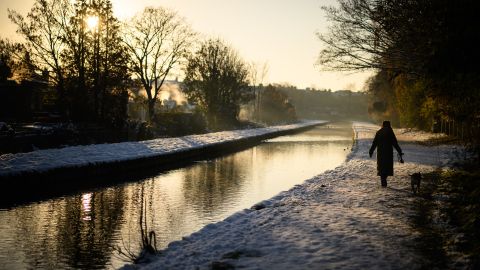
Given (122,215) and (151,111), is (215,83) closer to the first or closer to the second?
(151,111)

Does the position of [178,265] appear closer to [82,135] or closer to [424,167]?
[424,167]

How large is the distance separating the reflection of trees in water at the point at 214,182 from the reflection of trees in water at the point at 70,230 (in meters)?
2.50

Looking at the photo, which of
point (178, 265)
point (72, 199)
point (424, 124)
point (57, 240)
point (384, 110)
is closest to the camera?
point (178, 265)

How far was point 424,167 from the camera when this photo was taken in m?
16.8

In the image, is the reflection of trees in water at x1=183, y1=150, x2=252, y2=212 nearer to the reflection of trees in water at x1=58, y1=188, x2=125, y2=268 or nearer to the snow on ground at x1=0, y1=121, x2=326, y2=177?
the reflection of trees in water at x1=58, y1=188, x2=125, y2=268

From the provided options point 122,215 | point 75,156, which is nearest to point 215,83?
point 75,156

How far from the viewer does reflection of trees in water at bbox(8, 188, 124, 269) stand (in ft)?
25.8

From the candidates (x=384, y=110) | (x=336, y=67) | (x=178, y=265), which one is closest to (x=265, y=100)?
(x=384, y=110)

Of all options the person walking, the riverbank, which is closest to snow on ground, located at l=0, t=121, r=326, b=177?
the riverbank

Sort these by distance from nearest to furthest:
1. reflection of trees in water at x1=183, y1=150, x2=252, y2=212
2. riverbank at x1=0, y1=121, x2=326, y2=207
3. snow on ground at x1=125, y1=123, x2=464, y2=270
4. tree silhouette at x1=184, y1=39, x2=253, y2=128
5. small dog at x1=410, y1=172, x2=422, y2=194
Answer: snow on ground at x1=125, y1=123, x2=464, y2=270, small dog at x1=410, y1=172, x2=422, y2=194, reflection of trees in water at x1=183, y1=150, x2=252, y2=212, riverbank at x1=0, y1=121, x2=326, y2=207, tree silhouette at x1=184, y1=39, x2=253, y2=128

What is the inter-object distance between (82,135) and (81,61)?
724 cm

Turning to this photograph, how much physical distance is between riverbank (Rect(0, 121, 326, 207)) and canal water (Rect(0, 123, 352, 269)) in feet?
4.84

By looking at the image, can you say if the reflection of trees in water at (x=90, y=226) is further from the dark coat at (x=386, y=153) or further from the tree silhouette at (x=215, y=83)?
the tree silhouette at (x=215, y=83)

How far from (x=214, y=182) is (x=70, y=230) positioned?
7898 mm
